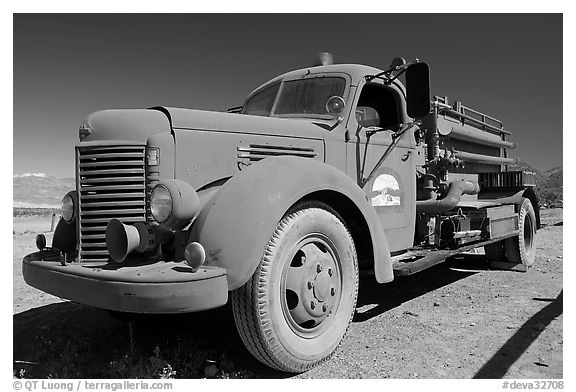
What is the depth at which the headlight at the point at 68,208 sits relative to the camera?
3289 millimetres

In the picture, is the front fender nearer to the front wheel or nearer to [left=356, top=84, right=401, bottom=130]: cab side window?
the front wheel

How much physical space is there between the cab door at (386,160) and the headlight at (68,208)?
2265 mm

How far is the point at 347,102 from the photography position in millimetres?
4000

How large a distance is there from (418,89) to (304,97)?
41.8 inches

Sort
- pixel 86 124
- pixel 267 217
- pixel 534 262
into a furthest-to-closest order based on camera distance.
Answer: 1. pixel 534 262
2. pixel 86 124
3. pixel 267 217

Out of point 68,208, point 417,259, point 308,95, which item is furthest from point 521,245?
point 68,208

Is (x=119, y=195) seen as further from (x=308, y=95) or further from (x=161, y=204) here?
(x=308, y=95)

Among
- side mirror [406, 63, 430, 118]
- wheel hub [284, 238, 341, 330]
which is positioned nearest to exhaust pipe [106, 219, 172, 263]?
wheel hub [284, 238, 341, 330]

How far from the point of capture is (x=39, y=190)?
62531 millimetres

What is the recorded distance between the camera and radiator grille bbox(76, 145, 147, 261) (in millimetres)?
2965

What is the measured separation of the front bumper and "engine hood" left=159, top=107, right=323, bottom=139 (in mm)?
1049
